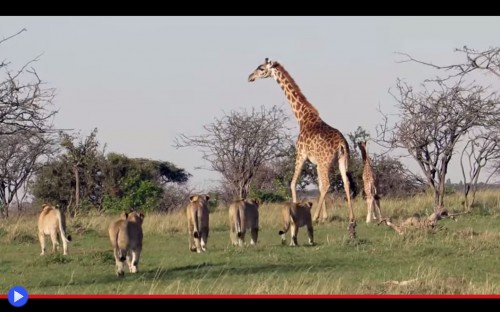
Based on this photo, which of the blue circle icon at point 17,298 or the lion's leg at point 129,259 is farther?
the lion's leg at point 129,259

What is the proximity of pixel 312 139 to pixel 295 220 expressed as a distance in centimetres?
513

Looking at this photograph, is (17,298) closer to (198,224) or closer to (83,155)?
(198,224)

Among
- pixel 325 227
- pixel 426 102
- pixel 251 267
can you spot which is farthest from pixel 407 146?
pixel 251 267

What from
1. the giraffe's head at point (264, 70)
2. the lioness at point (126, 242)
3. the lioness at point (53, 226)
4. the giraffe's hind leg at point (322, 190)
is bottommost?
the lioness at point (126, 242)

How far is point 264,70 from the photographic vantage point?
20375mm

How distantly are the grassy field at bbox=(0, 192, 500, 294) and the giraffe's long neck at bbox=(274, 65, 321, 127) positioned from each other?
370cm

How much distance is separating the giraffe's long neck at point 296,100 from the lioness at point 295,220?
576 centimetres

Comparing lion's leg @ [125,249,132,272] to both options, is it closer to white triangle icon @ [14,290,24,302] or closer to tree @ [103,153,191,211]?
white triangle icon @ [14,290,24,302]

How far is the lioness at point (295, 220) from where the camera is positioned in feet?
44.3

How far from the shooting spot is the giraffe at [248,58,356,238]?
18.0m

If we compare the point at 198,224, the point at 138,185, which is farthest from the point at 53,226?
the point at 138,185

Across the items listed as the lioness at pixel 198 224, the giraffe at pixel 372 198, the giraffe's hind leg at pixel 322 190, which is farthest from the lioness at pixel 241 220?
the giraffe at pixel 372 198

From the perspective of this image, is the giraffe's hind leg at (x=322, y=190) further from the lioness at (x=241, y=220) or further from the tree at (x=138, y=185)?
the tree at (x=138, y=185)

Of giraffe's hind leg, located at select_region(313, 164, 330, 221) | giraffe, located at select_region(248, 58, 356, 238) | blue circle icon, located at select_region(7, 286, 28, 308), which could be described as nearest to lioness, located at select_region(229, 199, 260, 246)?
giraffe, located at select_region(248, 58, 356, 238)
